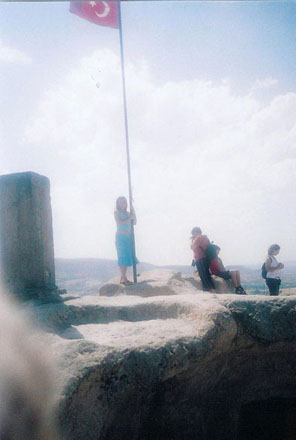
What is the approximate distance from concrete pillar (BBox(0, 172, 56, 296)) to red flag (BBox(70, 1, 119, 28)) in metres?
5.28

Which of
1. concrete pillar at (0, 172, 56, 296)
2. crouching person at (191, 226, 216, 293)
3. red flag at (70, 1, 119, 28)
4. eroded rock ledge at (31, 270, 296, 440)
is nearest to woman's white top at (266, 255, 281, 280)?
crouching person at (191, 226, 216, 293)

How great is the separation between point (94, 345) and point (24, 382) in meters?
0.53

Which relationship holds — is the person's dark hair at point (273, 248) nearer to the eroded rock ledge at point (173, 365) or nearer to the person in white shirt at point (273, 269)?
the person in white shirt at point (273, 269)

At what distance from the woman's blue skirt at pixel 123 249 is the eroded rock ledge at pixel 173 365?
8.83ft

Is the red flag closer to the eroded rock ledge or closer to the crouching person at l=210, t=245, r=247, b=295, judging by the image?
the crouching person at l=210, t=245, r=247, b=295

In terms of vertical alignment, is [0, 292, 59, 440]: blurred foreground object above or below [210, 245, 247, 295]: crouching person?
below

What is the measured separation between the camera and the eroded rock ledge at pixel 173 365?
2273mm

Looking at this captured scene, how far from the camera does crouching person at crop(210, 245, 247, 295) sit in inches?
223

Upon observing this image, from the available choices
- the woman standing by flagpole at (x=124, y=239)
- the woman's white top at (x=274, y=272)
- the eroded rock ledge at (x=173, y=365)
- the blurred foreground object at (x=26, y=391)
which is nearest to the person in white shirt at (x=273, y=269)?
the woman's white top at (x=274, y=272)

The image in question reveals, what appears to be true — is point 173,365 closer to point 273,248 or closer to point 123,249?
point 123,249

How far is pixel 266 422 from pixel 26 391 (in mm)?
2687

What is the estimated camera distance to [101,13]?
25.2 ft

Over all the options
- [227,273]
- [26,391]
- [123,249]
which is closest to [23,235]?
[26,391]

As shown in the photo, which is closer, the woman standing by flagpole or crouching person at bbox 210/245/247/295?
crouching person at bbox 210/245/247/295
